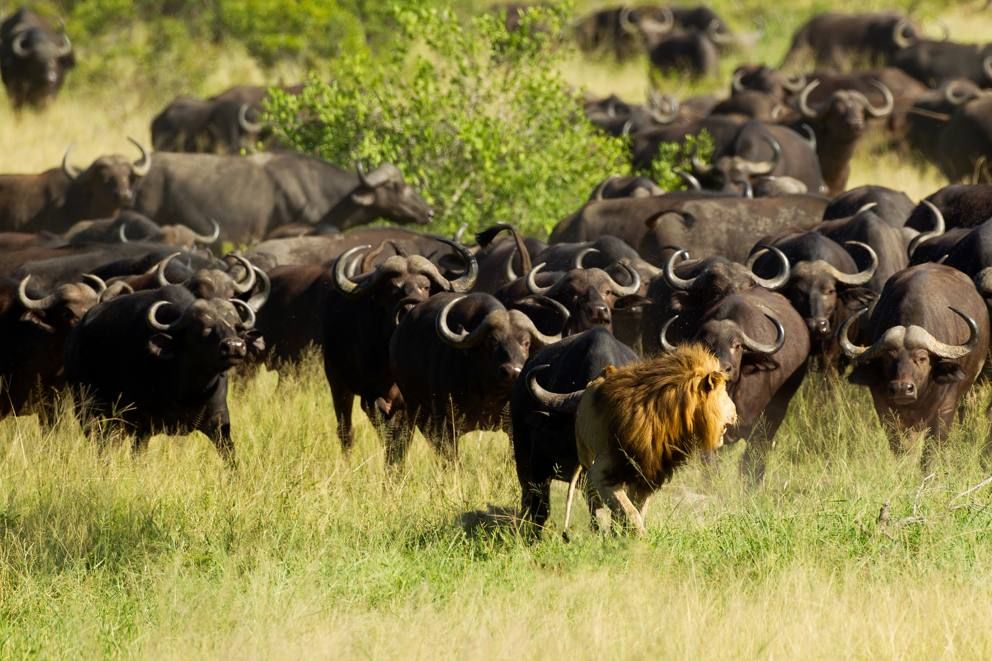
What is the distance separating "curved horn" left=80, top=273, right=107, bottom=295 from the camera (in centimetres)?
1163

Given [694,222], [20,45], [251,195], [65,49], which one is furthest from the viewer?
[65,49]

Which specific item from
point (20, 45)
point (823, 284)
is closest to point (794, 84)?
point (20, 45)

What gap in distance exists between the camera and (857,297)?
11391mm

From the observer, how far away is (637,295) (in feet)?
35.8

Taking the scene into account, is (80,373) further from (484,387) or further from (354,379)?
(484,387)

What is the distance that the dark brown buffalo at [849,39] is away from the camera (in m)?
32.4

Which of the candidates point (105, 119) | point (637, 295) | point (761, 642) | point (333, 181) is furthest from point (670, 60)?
point (761, 642)

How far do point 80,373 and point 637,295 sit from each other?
344cm

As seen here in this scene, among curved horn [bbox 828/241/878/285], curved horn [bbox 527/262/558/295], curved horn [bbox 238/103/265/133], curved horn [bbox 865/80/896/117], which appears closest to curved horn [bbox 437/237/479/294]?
curved horn [bbox 527/262/558/295]

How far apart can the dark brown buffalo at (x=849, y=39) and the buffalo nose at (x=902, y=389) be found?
23870mm

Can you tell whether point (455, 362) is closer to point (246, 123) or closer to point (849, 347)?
point (849, 347)

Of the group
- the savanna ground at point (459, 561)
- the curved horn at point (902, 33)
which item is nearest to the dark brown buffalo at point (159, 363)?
the savanna ground at point (459, 561)

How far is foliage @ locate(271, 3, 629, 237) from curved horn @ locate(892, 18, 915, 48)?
1529 centimetres

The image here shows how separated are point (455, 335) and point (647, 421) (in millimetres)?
2747
